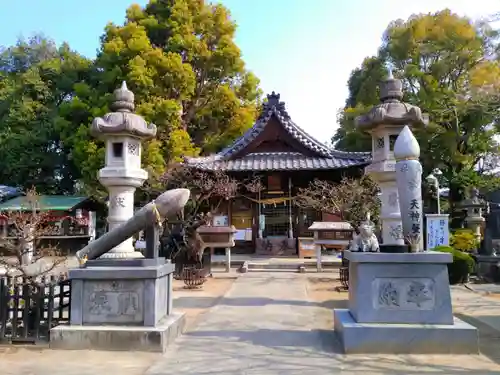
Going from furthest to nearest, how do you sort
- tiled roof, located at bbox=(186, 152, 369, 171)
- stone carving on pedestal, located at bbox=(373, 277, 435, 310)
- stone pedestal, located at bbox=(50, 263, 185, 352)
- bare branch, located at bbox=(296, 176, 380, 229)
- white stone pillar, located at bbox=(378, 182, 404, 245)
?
tiled roof, located at bbox=(186, 152, 369, 171), bare branch, located at bbox=(296, 176, 380, 229), white stone pillar, located at bbox=(378, 182, 404, 245), stone pedestal, located at bbox=(50, 263, 185, 352), stone carving on pedestal, located at bbox=(373, 277, 435, 310)

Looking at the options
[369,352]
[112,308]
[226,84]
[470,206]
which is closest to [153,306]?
[112,308]

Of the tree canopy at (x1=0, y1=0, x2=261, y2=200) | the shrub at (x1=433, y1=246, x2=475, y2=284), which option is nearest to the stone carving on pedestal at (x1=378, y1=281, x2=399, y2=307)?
the shrub at (x1=433, y1=246, x2=475, y2=284)

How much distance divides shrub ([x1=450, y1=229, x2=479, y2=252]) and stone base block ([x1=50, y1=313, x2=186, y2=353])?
14452 millimetres

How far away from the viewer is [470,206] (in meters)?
19.6

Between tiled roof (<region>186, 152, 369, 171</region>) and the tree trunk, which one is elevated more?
tiled roof (<region>186, 152, 369, 171</region>)

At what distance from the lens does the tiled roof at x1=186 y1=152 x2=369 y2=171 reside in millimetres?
21000

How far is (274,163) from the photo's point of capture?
21.8 m

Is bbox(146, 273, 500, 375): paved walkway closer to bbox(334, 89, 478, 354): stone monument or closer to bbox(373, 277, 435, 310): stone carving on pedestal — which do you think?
bbox(334, 89, 478, 354): stone monument

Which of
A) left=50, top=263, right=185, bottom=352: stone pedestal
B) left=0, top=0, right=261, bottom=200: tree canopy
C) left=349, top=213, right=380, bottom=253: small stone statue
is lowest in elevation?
left=50, top=263, right=185, bottom=352: stone pedestal

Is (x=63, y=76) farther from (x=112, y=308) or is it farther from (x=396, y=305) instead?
(x=396, y=305)

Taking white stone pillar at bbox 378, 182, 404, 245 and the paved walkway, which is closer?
the paved walkway

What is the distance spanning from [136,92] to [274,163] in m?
7.94

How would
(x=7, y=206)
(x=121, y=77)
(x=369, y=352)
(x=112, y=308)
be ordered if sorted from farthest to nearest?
(x=7, y=206) < (x=121, y=77) < (x=112, y=308) < (x=369, y=352)

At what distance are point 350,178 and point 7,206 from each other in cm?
1925
